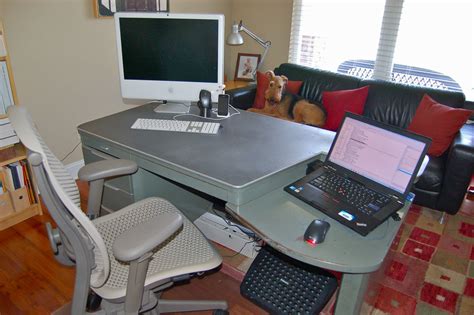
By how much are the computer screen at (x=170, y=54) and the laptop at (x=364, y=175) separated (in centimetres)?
86

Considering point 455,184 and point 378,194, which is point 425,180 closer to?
point 455,184

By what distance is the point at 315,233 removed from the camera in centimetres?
108

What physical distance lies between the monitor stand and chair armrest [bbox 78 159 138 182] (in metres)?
0.66

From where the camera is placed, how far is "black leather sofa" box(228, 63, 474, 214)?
2.32m

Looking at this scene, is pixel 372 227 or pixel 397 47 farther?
pixel 397 47

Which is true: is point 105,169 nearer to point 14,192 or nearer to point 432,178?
point 14,192

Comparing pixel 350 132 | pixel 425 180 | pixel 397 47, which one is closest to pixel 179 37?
pixel 350 132

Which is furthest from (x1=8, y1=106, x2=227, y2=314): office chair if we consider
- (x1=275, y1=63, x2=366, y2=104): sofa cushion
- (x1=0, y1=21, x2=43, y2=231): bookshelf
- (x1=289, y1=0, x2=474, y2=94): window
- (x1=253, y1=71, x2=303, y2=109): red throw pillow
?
(x1=289, y1=0, x2=474, y2=94): window

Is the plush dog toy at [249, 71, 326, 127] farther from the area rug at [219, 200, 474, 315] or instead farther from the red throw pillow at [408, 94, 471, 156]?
the area rug at [219, 200, 474, 315]

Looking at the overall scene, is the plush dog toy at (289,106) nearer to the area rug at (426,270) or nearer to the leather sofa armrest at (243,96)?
the leather sofa armrest at (243,96)

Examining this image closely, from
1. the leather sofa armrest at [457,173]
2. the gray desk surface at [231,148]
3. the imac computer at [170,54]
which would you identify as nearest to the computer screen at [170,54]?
the imac computer at [170,54]

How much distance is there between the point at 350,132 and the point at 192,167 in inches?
25.1

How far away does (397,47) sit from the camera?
334 centimetres

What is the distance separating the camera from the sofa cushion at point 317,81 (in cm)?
318
